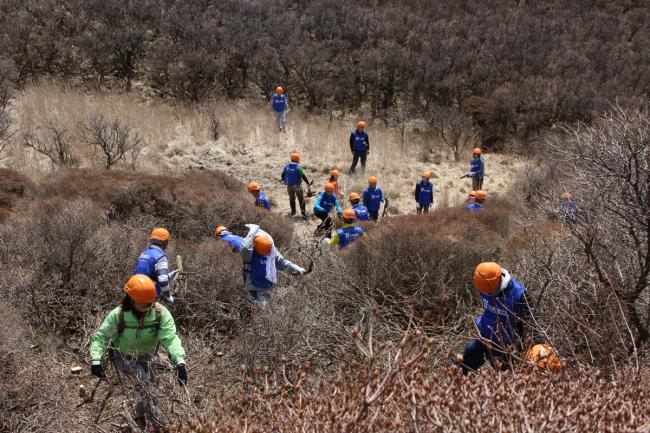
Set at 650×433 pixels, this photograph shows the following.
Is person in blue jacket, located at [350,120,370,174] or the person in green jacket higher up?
the person in green jacket

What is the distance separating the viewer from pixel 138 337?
436 centimetres

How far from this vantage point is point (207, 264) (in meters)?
7.09

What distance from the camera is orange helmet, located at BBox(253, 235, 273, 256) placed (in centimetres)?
605

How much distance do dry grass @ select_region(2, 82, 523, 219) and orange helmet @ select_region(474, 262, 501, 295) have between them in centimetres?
887

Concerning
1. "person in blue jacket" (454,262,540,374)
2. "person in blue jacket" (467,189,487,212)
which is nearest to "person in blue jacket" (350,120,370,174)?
"person in blue jacket" (467,189,487,212)

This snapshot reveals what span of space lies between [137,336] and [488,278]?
2.79 m

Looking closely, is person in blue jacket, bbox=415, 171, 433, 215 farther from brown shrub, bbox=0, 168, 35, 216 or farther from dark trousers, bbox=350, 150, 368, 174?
brown shrub, bbox=0, 168, 35, 216

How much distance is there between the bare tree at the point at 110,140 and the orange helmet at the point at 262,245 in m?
7.79

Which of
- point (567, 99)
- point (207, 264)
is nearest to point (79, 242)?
point (207, 264)

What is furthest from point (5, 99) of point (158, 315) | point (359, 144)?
point (158, 315)

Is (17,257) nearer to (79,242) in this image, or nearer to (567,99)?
(79,242)

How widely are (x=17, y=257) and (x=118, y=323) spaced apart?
3.45 metres

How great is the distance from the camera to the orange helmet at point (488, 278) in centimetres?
443

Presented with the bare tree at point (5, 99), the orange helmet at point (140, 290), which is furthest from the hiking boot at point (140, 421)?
the bare tree at point (5, 99)
